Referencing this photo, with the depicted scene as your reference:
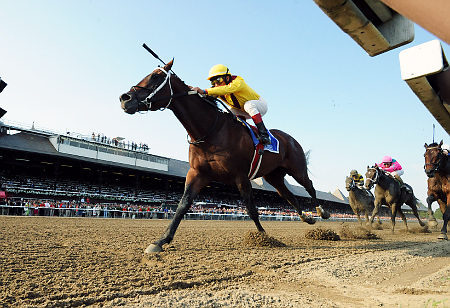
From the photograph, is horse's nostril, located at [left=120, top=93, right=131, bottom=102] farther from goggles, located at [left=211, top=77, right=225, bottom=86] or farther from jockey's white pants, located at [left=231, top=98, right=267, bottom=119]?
jockey's white pants, located at [left=231, top=98, right=267, bottom=119]

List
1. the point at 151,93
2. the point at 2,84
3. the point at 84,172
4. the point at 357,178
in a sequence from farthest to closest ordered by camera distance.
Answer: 1. the point at 84,172
2. the point at 357,178
3. the point at 2,84
4. the point at 151,93

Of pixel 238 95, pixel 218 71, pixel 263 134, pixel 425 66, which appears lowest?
pixel 425 66

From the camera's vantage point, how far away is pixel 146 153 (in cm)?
3391

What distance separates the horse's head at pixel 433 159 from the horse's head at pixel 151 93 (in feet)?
22.5

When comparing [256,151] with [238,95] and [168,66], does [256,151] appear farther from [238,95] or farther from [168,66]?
[168,66]

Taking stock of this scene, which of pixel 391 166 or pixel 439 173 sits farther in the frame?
pixel 391 166

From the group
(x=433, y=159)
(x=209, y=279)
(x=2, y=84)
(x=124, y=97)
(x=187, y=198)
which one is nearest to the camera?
(x=209, y=279)

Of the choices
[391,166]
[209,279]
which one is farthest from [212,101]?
[391,166]

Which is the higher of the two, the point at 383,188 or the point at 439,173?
the point at 439,173

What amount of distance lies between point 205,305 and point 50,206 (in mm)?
19873

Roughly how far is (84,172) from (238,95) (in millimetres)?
27923

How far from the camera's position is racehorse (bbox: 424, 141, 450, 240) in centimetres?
805

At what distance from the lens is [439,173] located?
28.0 ft

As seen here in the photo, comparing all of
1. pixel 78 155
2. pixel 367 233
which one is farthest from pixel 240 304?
pixel 78 155
